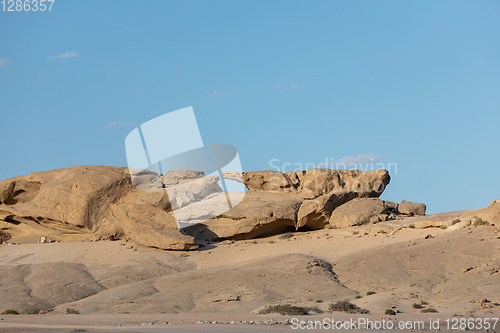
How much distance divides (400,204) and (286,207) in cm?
706

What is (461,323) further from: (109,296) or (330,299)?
(109,296)

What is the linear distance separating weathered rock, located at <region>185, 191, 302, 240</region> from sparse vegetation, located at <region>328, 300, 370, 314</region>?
36.8 ft

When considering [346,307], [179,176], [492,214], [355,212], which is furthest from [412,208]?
[346,307]

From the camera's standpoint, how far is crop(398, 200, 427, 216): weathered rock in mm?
32656

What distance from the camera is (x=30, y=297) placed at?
71.7ft

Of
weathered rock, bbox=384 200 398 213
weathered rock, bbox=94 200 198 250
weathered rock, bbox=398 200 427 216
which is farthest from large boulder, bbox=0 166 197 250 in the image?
weathered rock, bbox=398 200 427 216

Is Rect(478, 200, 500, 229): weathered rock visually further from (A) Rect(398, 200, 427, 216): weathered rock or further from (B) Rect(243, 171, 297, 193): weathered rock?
(B) Rect(243, 171, 297, 193): weathered rock

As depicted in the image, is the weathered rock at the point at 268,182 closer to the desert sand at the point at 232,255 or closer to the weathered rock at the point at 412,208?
the desert sand at the point at 232,255

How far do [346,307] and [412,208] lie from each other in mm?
15503

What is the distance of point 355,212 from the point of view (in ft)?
100

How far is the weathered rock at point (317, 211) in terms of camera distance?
30484 mm

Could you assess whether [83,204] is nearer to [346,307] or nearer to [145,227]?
[145,227]

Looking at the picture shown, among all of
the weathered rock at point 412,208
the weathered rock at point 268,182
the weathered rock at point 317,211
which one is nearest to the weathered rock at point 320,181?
the weathered rock at point 268,182

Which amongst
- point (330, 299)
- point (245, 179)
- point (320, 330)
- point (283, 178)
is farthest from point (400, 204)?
point (320, 330)
